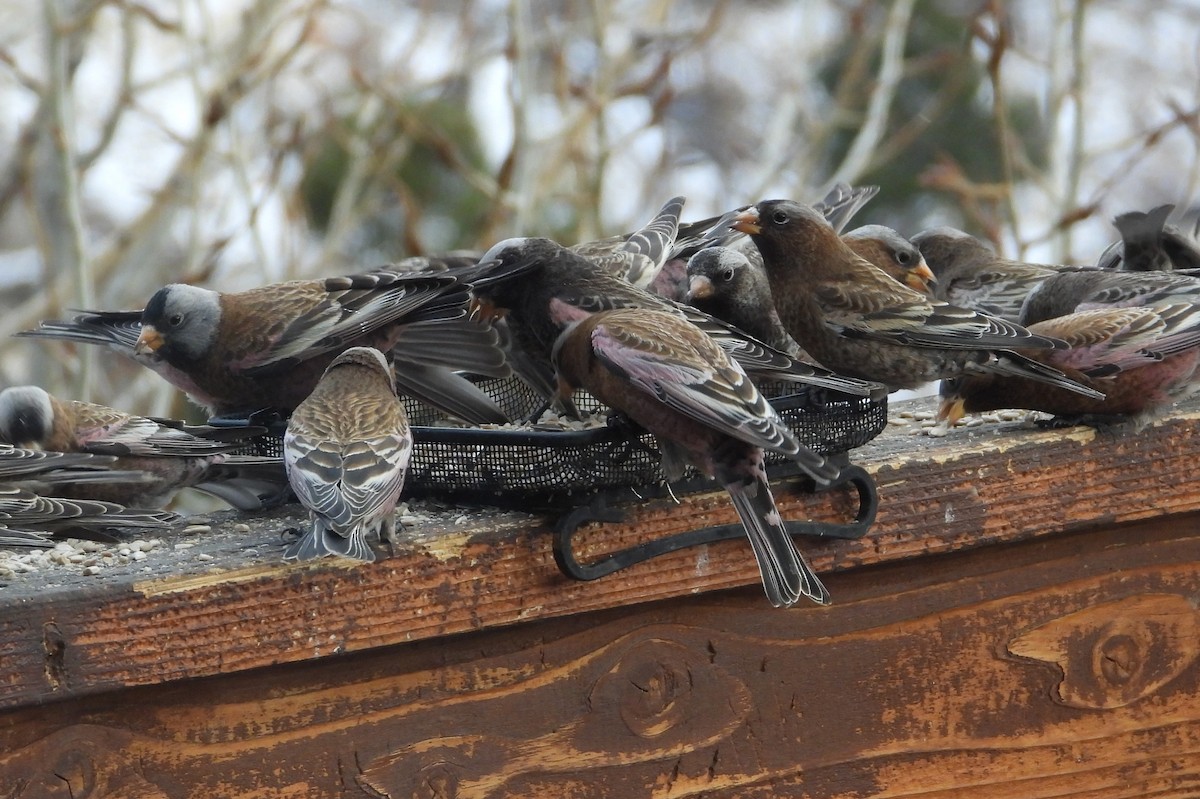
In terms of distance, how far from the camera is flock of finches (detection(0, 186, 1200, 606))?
2.41 meters

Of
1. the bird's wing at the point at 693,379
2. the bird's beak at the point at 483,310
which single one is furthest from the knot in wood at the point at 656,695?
the bird's beak at the point at 483,310

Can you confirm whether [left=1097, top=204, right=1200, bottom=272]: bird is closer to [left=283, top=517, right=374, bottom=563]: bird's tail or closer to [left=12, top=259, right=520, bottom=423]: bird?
[left=12, top=259, right=520, bottom=423]: bird

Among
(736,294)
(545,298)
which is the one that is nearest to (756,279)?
(736,294)

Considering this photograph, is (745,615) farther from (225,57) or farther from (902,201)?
(902,201)

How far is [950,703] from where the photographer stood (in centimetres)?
256

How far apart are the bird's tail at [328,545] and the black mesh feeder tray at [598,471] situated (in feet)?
1.02

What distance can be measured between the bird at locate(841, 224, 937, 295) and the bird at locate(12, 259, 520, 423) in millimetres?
1179

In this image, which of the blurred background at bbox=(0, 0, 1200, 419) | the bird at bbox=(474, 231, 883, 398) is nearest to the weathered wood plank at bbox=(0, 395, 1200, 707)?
the bird at bbox=(474, 231, 883, 398)

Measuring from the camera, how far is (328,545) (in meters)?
2.13

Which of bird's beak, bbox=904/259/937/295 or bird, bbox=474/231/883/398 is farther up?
bird's beak, bbox=904/259/937/295

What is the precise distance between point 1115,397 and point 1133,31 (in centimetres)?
1439

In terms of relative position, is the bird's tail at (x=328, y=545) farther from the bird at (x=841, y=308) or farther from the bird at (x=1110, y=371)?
the bird at (x=841, y=308)

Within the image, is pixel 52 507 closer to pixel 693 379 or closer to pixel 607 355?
pixel 607 355

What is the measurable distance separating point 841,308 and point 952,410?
0.53 meters
